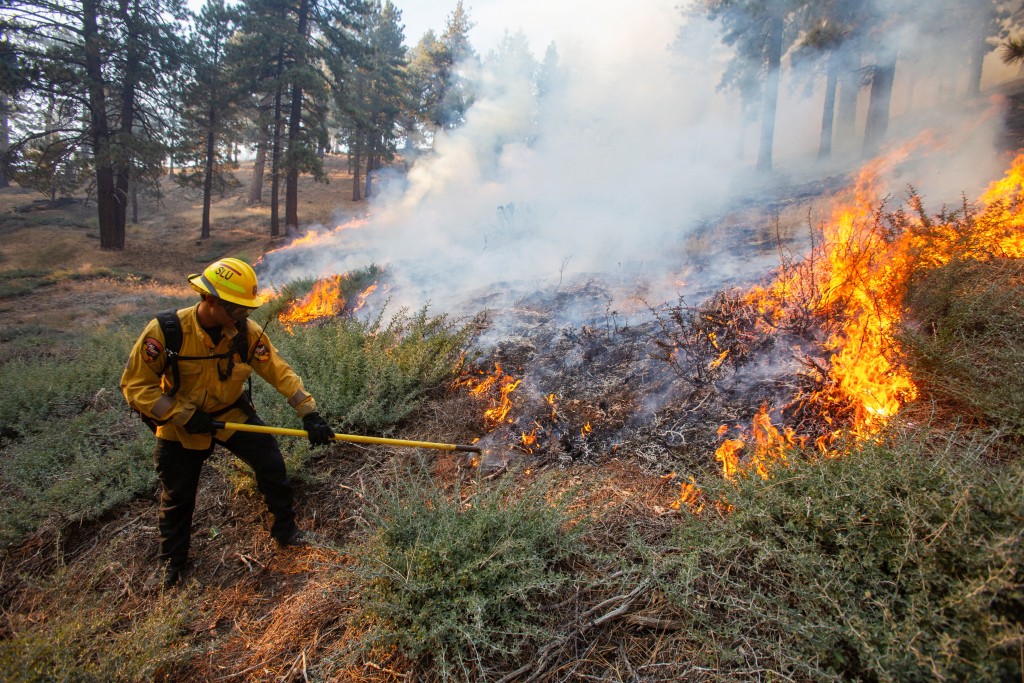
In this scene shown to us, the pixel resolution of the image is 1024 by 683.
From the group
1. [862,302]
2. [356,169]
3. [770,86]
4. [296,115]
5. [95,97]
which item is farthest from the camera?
[356,169]

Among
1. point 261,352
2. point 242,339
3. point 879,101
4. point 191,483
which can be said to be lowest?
point 191,483

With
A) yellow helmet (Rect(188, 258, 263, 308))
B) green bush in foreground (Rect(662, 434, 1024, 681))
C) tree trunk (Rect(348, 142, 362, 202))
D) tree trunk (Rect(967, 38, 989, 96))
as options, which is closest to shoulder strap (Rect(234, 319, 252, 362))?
yellow helmet (Rect(188, 258, 263, 308))

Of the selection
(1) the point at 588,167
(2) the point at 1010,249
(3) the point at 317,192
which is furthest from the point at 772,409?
(3) the point at 317,192

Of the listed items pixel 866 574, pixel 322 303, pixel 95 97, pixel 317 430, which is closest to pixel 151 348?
pixel 317 430

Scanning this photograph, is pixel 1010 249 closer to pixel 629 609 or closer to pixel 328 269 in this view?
pixel 629 609

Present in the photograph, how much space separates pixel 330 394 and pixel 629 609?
337 centimetres

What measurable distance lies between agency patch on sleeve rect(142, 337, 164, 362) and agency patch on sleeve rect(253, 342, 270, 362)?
53 cm

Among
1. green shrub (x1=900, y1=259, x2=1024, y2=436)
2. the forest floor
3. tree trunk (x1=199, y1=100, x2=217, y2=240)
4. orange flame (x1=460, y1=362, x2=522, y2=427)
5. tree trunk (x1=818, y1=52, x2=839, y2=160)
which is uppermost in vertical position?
tree trunk (x1=818, y1=52, x2=839, y2=160)

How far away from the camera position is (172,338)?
290cm

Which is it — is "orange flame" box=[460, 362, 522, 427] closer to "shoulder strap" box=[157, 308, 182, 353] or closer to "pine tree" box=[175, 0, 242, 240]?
"shoulder strap" box=[157, 308, 182, 353]

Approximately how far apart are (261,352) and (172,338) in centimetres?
52

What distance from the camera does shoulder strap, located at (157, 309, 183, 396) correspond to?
2.89 metres

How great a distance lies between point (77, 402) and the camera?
5.50 meters

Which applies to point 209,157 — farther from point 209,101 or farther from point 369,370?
point 369,370
